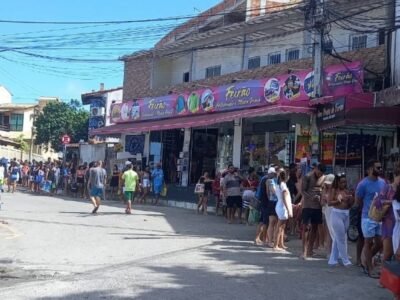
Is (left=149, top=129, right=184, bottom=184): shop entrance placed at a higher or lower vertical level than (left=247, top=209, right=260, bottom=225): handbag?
higher

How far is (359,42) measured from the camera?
19.7 m

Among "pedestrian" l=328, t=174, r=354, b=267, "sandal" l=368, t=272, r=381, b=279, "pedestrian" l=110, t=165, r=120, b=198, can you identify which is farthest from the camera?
"pedestrian" l=110, t=165, r=120, b=198

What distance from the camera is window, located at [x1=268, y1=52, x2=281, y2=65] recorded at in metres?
22.8

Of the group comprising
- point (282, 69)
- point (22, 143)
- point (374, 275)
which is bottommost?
point (374, 275)

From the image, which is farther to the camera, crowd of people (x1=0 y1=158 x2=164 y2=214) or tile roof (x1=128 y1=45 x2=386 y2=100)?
crowd of people (x1=0 y1=158 x2=164 y2=214)

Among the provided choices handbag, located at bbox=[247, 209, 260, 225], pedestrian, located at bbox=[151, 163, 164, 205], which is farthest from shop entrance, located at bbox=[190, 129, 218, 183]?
handbag, located at bbox=[247, 209, 260, 225]

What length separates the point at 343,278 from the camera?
862 centimetres

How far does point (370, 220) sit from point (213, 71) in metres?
18.4

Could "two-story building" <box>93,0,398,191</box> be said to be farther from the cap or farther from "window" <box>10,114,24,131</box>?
"window" <box>10,114,24,131</box>

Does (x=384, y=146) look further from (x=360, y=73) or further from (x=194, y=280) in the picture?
(x=194, y=280)

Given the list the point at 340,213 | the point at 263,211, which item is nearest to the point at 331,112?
the point at 263,211

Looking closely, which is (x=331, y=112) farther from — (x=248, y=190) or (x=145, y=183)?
(x=145, y=183)

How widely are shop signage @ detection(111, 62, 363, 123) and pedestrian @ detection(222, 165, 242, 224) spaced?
2.63 m

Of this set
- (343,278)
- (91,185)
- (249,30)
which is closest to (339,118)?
(343,278)
